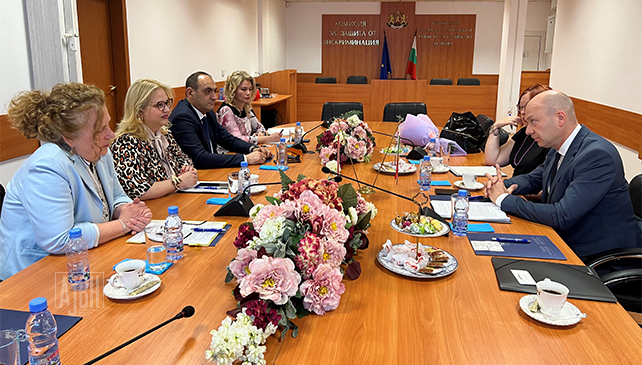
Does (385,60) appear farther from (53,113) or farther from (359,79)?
(53,113)

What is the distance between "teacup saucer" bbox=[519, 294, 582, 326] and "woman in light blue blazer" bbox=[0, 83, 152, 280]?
1.45 m

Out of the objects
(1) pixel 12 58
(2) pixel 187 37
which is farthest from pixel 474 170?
(2) pixel 187 37

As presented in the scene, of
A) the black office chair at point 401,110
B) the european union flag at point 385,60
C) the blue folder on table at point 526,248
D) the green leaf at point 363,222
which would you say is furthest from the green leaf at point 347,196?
the european union flag at point 385,60

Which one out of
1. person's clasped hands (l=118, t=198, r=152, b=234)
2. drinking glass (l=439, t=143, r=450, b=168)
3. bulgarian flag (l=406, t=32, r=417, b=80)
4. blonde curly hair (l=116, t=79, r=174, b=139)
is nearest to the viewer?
person's clasped hands (l=118, t=198, r=152, b=234)

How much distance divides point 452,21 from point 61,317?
11504 mm

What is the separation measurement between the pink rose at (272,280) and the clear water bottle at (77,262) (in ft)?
1.98

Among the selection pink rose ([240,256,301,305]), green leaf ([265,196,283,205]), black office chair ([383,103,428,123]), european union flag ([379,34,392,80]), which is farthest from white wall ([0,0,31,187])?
european union flag ([379,34,392,80])

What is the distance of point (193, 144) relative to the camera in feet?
10.9

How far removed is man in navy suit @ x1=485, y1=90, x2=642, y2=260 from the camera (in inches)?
82.0

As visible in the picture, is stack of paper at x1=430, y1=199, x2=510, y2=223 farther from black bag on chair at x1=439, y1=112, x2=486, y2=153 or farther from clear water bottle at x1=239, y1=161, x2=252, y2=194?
black bag on chair at x1=439, y1=112, x2=486, y2=153

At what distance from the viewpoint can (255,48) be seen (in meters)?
9.64

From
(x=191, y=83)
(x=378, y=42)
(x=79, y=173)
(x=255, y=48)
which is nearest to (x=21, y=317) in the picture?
(x=79, y=173)

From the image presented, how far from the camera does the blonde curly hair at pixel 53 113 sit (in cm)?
182

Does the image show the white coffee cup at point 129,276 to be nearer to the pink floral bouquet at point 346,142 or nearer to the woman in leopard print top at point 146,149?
the woman in leopard print top at point 146,149
